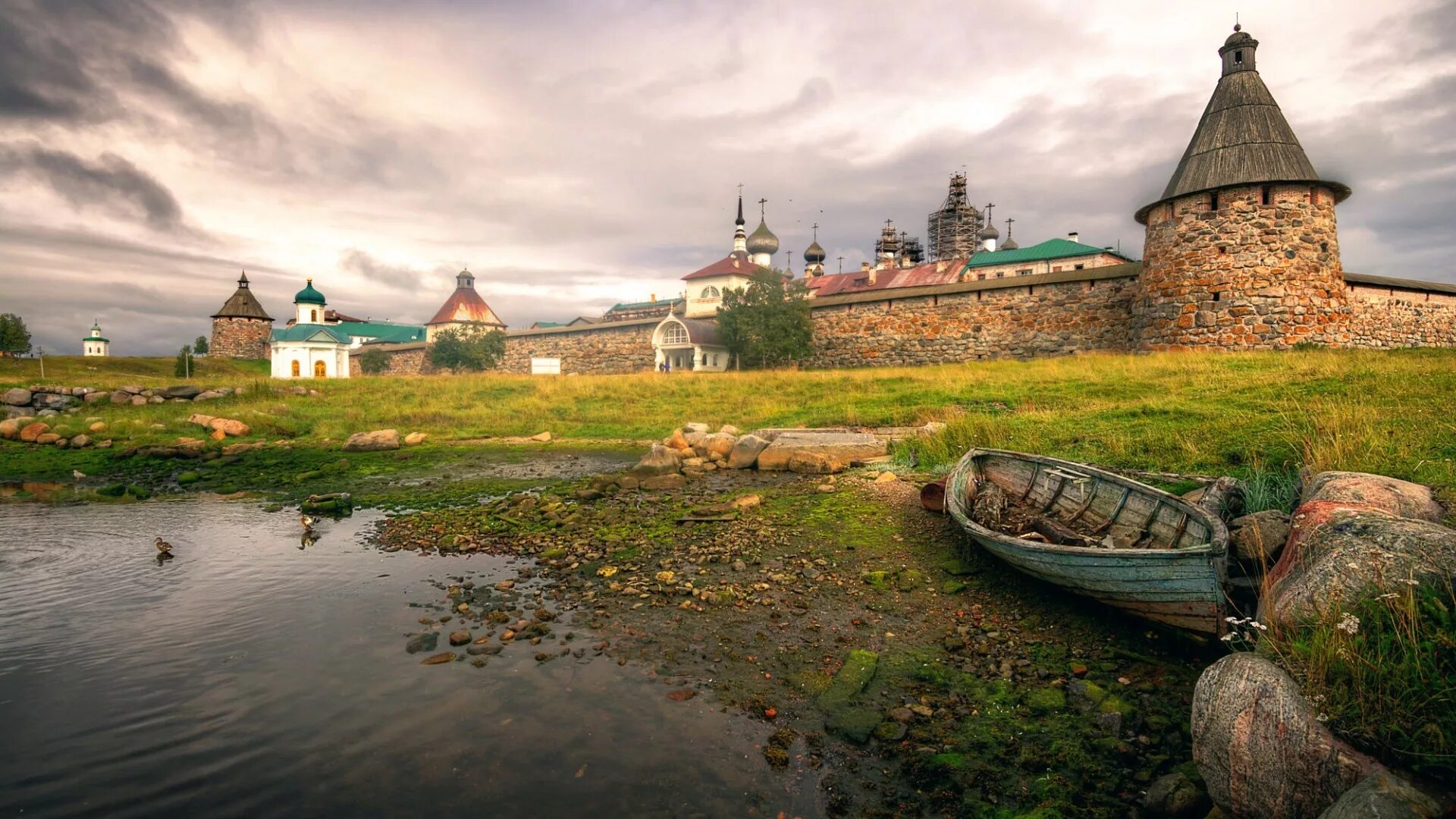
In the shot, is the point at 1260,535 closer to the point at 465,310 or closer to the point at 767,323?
the point at 767,323

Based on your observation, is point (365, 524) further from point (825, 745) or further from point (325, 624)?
point (825, 745)

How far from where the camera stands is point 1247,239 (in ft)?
75.0

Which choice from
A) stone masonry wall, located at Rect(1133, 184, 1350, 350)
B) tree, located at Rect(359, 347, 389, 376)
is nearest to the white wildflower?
stone masonry wall, located at Rect(1133, 184, 1350, 350)

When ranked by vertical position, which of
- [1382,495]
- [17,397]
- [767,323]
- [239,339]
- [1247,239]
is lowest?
[1382,495]

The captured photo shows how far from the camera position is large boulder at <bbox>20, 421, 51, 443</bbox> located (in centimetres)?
1894

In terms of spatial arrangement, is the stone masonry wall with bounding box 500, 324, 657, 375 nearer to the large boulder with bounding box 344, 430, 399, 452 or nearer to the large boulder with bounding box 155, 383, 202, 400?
the large boulder with bounding box 155, 383, 202, 400

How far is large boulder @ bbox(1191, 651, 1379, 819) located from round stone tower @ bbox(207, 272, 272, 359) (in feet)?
292

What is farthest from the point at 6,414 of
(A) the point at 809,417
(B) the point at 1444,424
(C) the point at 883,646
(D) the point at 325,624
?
(B) the point at 1444,424

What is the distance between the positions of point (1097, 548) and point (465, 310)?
7411cm

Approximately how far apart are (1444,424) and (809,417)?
44.1ft

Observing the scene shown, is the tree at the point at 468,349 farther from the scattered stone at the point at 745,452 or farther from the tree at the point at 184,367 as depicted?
the scattered stone at the point at 745,452

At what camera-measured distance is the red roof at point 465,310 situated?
71.3 m

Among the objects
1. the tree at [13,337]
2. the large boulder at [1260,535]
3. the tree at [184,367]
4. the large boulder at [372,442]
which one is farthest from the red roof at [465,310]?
the large boulder at [1260,535]

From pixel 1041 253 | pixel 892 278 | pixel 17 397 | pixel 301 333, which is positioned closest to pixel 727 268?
pixel 892 278
